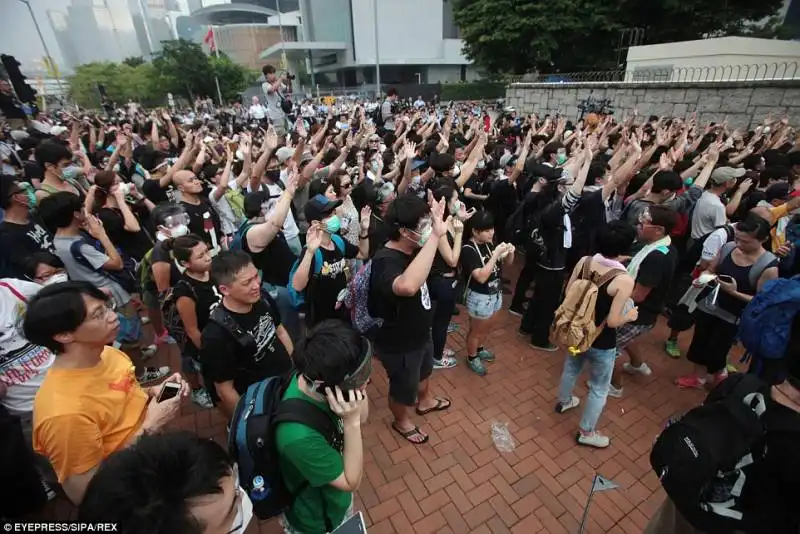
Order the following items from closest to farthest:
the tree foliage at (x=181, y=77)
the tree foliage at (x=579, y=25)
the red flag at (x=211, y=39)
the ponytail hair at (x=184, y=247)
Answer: the ponytail hair at (x=184, y=247), the tree foliage at (x=579, y=25), the red flag at (x=211, y=39), the tree foliage at (x=181, y=77)

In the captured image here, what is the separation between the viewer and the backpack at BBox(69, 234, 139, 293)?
3553mm

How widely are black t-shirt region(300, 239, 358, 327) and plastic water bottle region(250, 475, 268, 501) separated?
1.89 metres

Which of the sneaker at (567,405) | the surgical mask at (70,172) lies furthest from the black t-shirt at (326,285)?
the surgical mask at (70,172)

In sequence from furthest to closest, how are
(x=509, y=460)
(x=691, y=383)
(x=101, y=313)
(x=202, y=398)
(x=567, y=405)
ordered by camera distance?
(x=691, y=383) < (x=202, y=398) < (x=567, y=405) < (x=509, y=460) < (x=101, y=313)

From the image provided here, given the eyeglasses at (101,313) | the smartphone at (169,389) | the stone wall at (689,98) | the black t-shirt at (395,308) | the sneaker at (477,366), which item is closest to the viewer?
the eyeglasses at (101,313)

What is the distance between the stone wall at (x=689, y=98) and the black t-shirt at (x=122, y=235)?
15906 mm

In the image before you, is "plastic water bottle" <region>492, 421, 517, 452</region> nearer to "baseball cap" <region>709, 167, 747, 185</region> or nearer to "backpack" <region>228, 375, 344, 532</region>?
"backpack" <region>228, 375, 344, 532</region>

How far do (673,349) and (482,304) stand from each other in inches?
100

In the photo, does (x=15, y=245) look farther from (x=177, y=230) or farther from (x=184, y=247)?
(x=184, y=247)

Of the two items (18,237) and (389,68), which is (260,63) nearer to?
(389,68)

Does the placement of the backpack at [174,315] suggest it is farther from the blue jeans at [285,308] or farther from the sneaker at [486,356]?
the sneaker at [486,356]

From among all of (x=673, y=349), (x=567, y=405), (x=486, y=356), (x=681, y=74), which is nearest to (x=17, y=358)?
(x=486, y=356)

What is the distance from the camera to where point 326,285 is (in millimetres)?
3525

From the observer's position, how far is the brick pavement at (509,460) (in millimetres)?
2938
